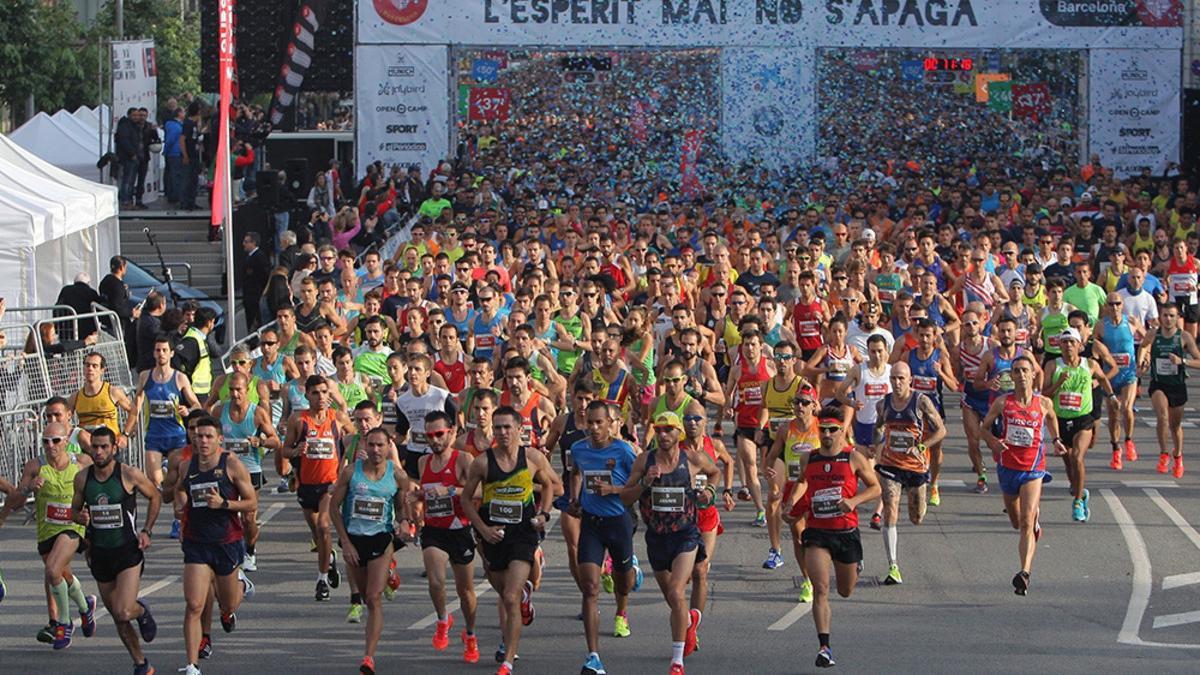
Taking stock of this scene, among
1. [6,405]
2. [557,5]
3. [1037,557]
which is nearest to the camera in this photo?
[1037,557]

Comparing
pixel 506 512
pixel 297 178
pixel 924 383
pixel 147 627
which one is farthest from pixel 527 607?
pixel 297 178

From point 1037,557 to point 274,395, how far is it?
5.85 m

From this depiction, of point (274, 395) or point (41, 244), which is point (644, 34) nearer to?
point (41, 244)

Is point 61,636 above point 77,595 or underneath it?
underneath

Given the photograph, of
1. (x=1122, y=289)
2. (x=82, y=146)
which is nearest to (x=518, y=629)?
(x=1122, y=289)

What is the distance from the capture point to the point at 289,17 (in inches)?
1334

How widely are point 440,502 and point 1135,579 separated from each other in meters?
5.03

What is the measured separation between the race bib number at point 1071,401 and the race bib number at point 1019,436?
6.40 feet

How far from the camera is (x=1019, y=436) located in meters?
12.7

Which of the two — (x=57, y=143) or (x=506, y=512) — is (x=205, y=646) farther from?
(x=57, y=143)

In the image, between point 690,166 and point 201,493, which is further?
point 690,166

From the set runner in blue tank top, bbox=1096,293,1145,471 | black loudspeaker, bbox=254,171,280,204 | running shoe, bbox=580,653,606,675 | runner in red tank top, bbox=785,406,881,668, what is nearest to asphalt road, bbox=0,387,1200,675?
running shoe, bbox=580,653,606,675

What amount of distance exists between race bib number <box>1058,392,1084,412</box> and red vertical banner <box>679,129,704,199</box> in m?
A: 18.0

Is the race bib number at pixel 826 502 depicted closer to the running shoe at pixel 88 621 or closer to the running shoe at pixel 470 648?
the running shoe at pixel 470 648
